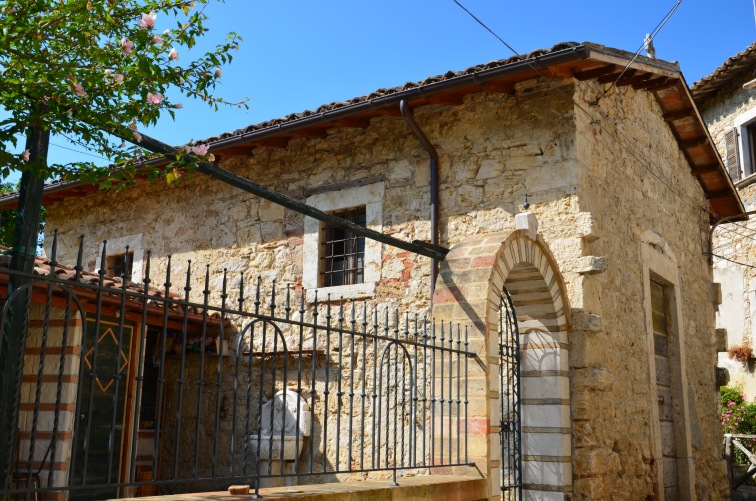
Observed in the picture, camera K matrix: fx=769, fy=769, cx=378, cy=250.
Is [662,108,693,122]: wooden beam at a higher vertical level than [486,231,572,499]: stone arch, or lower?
higher

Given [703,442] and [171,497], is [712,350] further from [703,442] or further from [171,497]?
[171,497]

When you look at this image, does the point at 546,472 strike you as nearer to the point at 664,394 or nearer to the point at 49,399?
the point at 664,394

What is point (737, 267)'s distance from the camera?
1581 cm

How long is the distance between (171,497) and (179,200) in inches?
292

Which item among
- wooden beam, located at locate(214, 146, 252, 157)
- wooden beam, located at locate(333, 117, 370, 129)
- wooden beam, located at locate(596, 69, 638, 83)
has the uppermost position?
wooden beam, located at locate(596, 69, 638, 83)

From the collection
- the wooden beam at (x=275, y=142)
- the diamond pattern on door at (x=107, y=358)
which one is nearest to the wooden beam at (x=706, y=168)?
the wooden beam at (x=275, y=142)

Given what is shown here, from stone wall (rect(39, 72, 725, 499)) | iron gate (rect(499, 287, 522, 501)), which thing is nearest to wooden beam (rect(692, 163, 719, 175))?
stone wall (rect(39, 72, 725, 499))

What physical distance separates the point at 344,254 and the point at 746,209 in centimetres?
1017

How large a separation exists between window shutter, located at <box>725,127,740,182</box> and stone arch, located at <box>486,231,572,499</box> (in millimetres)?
11218

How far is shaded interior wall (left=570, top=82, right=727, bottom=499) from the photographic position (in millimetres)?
7008

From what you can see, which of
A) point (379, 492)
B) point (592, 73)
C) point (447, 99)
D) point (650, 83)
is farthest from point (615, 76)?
→ point (379, 492)

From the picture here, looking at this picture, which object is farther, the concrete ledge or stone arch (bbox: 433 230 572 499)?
stone arch (bbox: 433 230 572 499)

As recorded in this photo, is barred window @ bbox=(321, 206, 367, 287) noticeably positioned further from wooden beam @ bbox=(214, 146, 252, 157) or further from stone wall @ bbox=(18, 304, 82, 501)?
stone wall @ bbox=(18, 304, 82, 501)

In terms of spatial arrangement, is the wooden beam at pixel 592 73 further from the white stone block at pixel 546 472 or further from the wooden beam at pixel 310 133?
the white stone block at pixel 546 472
